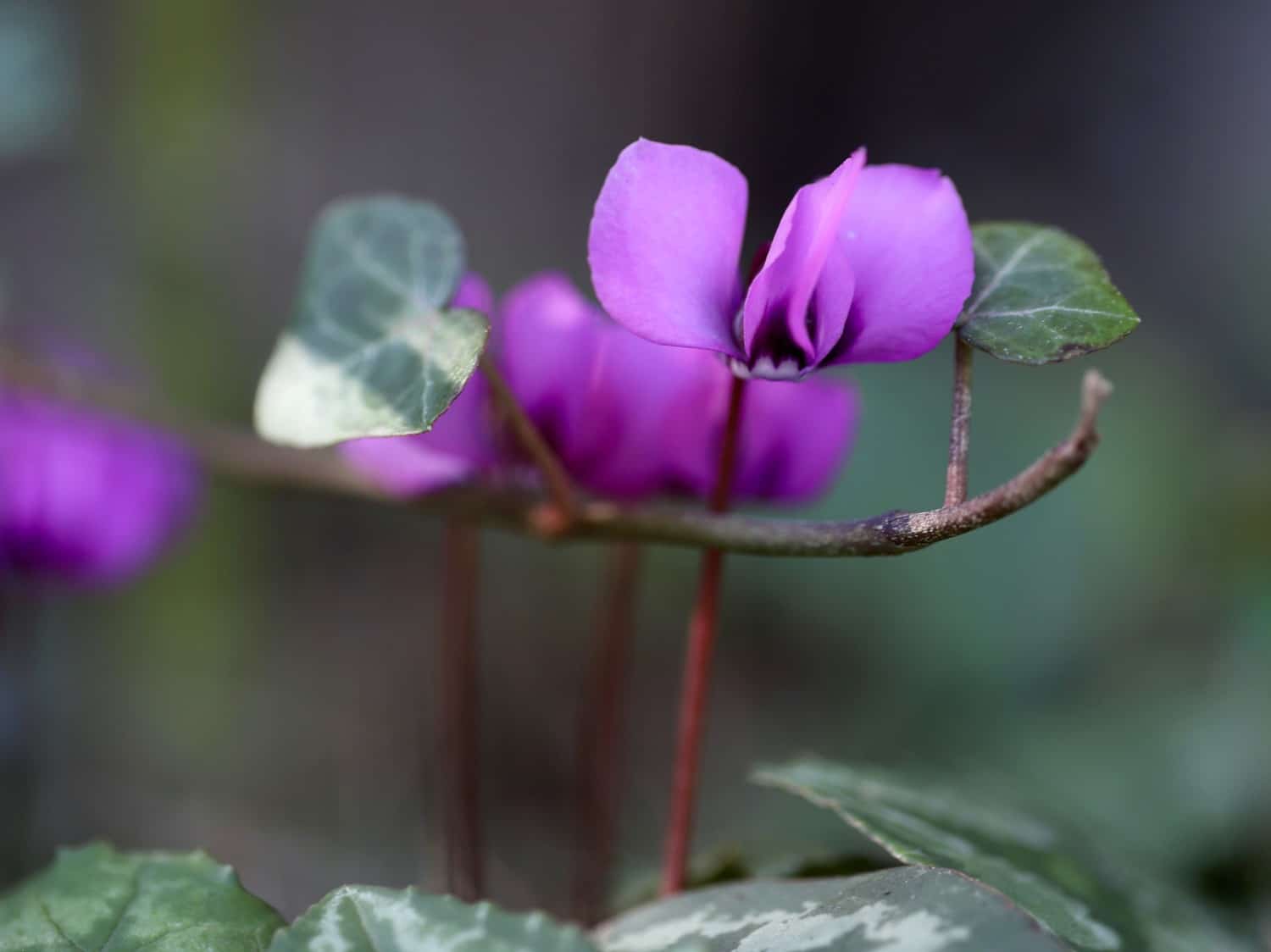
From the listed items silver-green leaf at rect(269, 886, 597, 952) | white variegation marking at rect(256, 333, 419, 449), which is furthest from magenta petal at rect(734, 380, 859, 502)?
silver-green leaf at rect(269, 886, 597, 952)

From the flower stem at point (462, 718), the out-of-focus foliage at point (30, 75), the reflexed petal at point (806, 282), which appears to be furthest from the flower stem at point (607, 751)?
the out-of-focus foliage at point (30, 75)

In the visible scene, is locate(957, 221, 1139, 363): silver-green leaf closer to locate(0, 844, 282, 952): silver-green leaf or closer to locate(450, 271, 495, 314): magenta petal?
locate(450, 271, 495, 314): magenta petal

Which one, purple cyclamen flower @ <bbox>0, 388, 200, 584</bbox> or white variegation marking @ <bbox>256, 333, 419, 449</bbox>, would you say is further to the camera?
purple cyclamen flower @ <bbox>0, 388, 200, 584</bbox>

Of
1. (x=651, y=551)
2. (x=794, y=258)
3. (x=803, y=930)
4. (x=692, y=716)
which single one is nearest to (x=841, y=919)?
(x=803, y=930)

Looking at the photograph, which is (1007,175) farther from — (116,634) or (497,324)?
(497,324)

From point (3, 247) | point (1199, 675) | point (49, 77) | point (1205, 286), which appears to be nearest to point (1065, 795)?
point (1199, 675)

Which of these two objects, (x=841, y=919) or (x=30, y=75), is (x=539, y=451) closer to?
(x=841, y=919)
